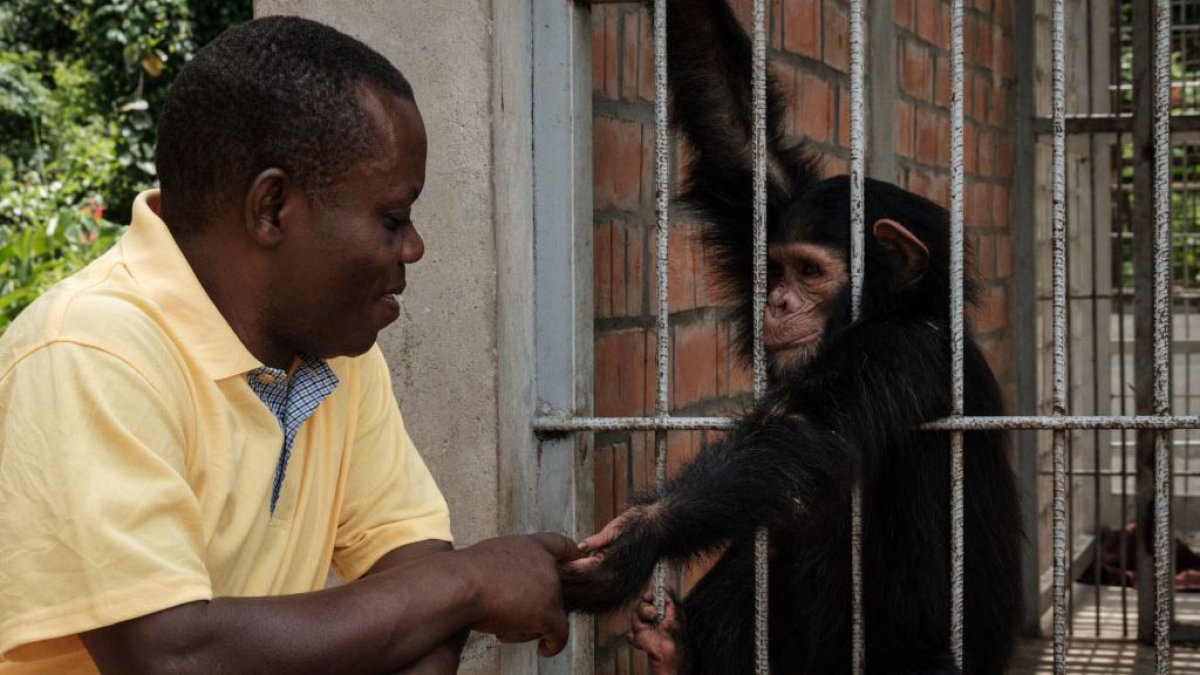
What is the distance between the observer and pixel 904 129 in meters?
4.82

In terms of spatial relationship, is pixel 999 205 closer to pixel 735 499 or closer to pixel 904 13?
pixel 904 13

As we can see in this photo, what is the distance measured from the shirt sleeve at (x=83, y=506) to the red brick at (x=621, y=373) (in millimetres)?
1353

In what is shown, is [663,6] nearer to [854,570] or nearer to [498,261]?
[498,261]

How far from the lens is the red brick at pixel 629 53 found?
127 inches

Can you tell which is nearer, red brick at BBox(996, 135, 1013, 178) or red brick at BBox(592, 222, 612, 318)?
red brick at BBox(592, 222, 612, 318)

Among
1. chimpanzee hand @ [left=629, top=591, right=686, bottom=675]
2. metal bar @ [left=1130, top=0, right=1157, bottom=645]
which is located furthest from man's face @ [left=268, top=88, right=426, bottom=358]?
metal bar @ [left=1130, top=0, right=1157, bottom=645]

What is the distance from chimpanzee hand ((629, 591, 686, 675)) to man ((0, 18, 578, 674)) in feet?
1.97

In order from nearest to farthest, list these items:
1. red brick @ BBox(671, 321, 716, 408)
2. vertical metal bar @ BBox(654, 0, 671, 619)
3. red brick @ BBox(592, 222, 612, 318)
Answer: vertical metal bar @ BBox(654, 0, 671, 619)
red brick @ BBox(592, 222, 612, 318)
red brick @ BBox(671, 321, 716, 408)

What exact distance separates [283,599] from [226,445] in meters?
0.23

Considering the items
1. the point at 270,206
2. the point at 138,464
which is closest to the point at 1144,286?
the point at 270,206

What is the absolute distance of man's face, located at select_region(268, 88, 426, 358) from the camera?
206 centimetres

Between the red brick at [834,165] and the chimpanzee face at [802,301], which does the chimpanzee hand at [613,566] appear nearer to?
the chimpanzee face at [802,301]

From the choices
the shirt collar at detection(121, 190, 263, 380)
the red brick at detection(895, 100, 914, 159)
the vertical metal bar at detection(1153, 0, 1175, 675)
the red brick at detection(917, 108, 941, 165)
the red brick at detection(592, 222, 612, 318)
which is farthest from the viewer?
the red brick at detection(917, 108, 941, 165)

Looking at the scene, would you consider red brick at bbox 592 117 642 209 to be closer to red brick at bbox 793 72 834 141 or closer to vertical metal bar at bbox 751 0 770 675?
vertical metal bar at bbox 751 0 770 675
